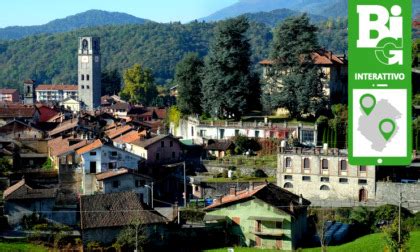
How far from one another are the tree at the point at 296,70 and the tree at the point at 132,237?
16999 millimetres

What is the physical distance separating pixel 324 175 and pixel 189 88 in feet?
48.4

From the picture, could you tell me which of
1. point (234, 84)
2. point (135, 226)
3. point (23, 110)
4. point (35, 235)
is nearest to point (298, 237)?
point (135, 226)

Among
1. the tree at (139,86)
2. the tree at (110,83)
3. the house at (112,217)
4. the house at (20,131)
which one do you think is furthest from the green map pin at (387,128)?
the tree at (110,83)

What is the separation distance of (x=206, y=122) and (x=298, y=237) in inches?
656

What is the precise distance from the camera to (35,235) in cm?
2591

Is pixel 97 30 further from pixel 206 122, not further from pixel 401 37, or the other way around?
pixel 401 37

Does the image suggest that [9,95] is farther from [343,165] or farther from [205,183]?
[343,165]

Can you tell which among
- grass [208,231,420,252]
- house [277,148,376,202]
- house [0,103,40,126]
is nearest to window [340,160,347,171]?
house [277,148,376,202]

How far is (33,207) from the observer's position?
2823 cm

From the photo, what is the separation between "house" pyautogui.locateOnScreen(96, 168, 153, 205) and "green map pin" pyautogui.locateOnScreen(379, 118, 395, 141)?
84.0 feet

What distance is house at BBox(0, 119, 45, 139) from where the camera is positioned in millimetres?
47119

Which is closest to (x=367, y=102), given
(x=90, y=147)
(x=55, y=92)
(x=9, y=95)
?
(x=90, y=147)

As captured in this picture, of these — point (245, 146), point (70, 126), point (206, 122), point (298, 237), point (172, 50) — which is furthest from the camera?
point (172, 50)
